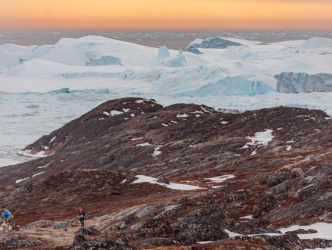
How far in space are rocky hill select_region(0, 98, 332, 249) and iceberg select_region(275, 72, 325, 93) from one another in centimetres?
5739

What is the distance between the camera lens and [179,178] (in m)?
61.8

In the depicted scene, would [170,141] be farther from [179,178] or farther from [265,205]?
[265,205]


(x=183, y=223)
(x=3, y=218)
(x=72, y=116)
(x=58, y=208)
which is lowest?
(x=72, y=116)

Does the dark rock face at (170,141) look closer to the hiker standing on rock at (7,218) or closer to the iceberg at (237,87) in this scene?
the hiker standing on rock at (7,218)

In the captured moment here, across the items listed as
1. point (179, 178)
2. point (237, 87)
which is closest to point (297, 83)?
point (237, 87)

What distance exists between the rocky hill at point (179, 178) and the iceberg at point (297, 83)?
57.4 metres

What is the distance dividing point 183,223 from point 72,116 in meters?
141

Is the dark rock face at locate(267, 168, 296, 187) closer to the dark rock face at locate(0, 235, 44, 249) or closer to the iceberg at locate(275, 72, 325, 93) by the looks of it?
the dark rock face at locate(0, 235, 44, 249)

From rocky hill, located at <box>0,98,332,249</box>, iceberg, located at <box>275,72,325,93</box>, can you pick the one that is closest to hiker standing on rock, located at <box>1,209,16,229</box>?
rocky hill, located at <box>0,98,332,249</box>

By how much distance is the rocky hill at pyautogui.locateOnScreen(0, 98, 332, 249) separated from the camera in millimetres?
23297

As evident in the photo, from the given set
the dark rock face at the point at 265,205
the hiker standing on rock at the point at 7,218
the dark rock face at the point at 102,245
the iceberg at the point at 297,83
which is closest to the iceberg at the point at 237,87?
the iceberg at the point at 297,83

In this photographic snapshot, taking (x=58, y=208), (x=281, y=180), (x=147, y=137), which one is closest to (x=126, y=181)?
(x=58, y=208)

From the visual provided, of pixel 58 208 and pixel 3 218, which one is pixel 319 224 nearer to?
pixel 3 218

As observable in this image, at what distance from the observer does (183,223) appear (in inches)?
890
